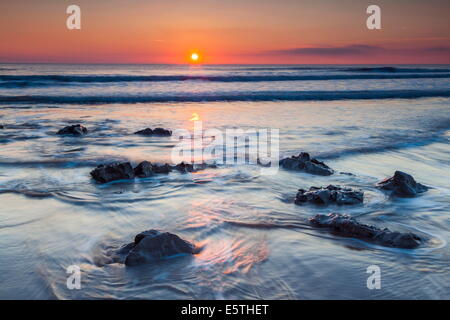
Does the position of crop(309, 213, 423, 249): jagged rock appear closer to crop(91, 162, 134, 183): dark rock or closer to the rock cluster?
the rock cluster

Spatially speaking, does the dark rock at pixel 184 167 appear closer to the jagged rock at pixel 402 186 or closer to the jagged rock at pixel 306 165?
the jagged rock at pixel 306 165

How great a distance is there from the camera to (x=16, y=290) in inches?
88.4

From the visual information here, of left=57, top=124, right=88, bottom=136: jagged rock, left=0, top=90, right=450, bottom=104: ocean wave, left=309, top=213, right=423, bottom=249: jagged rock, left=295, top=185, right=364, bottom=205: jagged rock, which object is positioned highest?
left=0, top=90, right=450, bottom=104: ocean wave

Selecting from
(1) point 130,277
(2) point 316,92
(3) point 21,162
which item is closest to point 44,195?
(3) point 21,162

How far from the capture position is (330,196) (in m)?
3.74

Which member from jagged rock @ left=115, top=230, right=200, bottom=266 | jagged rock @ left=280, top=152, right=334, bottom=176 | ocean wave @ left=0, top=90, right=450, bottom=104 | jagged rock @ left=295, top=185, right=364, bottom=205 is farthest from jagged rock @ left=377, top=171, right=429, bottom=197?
ocean wave @ left=0, top=90, right=450, bottom=104

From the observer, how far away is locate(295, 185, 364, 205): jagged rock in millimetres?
3719

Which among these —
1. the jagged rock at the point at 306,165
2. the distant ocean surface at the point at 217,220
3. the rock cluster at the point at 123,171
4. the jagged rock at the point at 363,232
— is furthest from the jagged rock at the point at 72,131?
the jagged rock at the point at 363,232

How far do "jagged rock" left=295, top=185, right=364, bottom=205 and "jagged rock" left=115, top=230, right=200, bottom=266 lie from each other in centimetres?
146

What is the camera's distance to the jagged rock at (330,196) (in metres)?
3.72

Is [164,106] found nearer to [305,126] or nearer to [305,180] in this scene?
[305,126]

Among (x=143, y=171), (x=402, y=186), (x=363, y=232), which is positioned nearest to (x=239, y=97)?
(x=143, y=171)

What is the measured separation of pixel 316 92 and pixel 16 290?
18054mm
